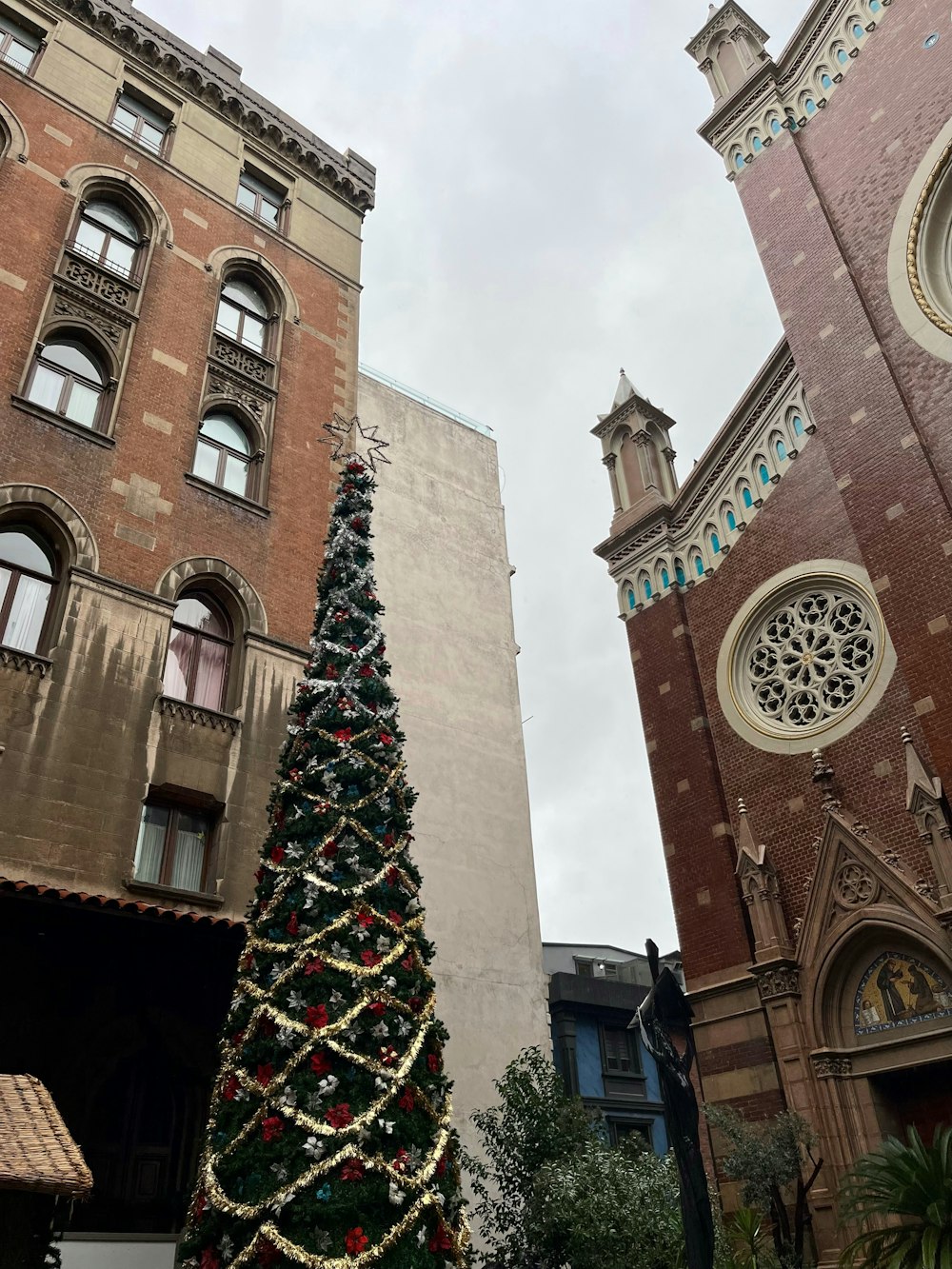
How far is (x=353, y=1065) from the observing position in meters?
7.38

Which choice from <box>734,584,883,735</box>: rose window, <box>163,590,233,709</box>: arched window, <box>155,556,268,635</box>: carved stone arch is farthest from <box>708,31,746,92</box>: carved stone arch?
<box>163,590,233,709</box>: arched window

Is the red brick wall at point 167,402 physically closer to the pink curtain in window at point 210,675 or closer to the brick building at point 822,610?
the pink curtain in window at point 210,675

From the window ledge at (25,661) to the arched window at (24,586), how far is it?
0.10 meters

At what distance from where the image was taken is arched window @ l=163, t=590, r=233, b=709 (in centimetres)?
1363

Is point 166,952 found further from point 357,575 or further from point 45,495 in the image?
point 45,495

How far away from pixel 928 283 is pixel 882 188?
3481mm

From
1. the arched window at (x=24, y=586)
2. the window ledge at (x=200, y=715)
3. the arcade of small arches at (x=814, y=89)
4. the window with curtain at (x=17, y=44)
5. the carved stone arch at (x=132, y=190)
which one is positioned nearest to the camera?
the arched window at (x=24, y=586)

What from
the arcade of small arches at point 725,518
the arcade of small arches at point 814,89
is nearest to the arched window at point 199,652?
the arcade of small arches at point 725,518

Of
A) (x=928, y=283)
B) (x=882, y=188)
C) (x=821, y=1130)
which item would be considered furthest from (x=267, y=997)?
(x=882, y=188)

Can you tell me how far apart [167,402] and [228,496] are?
1.94 m

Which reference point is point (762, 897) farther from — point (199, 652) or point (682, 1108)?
point (199, 652)

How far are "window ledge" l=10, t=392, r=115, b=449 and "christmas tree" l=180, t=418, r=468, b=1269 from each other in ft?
22.9

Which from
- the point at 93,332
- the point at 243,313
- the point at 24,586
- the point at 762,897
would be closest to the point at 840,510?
the point at 762,897

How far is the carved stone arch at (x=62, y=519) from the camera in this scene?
12.9 metres
